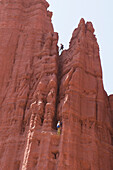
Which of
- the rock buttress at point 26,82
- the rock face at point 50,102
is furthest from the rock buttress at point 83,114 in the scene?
the rock buttress at point 26,82

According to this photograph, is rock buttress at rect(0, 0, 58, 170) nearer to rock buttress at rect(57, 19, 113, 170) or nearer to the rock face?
the rock face

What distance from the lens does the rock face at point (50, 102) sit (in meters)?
18.3

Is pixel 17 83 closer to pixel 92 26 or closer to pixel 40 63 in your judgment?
pixel 40 63

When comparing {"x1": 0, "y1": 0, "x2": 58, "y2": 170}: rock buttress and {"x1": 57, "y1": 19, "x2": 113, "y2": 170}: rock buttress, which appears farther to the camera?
{"x1": 0, "y1": 0, "x2": 58, "y2": 170}: rock buttress

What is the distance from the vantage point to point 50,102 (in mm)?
21047

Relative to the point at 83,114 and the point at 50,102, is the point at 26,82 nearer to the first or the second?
the point at 50,102

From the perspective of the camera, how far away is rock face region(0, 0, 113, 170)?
18.3 metres

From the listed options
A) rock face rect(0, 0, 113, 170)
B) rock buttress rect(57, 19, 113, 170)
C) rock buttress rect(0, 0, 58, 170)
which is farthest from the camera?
rock buttress rect(0, 0, 58, 170)

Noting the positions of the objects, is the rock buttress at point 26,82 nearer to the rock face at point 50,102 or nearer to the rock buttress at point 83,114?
the rock face at point 50,102

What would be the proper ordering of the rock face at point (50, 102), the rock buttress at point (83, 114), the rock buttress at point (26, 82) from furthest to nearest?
the rock buttress at point (26, 82) → the rock face at point (50, 102) → the rock buttress at point (83, 114)

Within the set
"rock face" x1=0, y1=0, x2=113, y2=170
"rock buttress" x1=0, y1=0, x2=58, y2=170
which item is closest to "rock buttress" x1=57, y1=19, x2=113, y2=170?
"rock face" x1=0, y1=0, x2=113, y2=170

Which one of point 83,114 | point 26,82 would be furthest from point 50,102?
point 26,82

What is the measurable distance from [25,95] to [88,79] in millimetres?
6285

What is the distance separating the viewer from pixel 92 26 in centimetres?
3012
